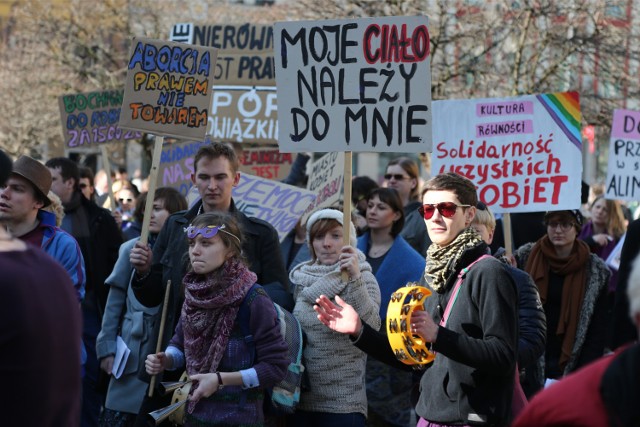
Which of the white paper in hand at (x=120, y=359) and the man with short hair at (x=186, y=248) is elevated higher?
the man with short hair at (x=186, y=248)

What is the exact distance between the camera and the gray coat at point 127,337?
6.57m

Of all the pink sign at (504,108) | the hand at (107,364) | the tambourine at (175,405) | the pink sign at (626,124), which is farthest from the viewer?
the pink sign at (626,124)

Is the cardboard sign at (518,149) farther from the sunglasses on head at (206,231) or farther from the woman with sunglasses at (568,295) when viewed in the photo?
the sunglasses on head at (206,231)

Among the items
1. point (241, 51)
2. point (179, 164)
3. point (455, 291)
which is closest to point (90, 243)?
point (179, 164)

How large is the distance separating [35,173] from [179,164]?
182 inches

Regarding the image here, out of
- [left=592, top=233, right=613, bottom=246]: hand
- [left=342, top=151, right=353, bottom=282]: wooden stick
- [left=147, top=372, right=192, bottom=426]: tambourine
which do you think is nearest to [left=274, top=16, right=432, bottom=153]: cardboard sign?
[left=342, top=151, right=353, bottom=282]: wooden stick

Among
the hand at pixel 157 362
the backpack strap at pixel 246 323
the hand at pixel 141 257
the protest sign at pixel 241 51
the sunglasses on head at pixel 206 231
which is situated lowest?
the hand at pixel 157 362

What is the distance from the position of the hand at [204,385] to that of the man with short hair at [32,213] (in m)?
1.22

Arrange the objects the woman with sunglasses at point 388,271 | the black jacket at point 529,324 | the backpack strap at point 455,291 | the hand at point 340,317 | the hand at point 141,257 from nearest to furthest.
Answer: the backpack strap at point 455,291, the hand at point 340,317, the black jacket at point 529,324, the hand at point 141,257, the woman with sunglasses at point 388,271

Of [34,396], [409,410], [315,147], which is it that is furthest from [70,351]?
[409,410]

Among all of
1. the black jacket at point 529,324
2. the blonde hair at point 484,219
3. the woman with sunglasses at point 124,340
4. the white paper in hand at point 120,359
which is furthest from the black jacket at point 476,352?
the white paper in hand at point 120,359

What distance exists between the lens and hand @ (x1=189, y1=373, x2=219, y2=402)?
5.08m

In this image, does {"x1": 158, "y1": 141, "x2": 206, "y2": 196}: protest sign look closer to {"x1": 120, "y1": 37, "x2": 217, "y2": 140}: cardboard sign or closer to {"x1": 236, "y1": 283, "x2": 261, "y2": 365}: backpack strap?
{"x1": 120, "y1": 37, "x2": 217, "y2": 140}: cardboard sign

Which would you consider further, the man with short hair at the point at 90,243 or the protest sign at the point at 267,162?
the protest sign at the point at 267,162
